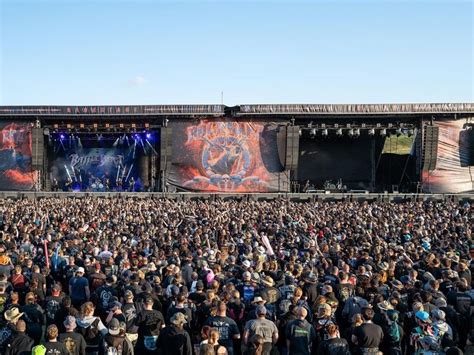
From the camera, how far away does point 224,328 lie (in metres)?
6.07

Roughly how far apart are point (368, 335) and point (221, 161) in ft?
85.2

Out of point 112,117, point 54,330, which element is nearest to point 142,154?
point 112,117

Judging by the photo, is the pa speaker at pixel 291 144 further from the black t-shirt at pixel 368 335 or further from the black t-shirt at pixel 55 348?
the black t-shirt at pixel 55 348

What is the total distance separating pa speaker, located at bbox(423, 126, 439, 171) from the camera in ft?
100

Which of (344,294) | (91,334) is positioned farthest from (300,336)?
(91,334)

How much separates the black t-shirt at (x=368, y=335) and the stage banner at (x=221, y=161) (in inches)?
1008

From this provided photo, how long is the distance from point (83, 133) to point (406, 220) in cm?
2070

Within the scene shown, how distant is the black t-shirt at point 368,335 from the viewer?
19.3 feet

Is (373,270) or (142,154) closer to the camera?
(373,270)

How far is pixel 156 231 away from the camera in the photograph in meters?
14.6

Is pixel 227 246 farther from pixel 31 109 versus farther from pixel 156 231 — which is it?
pixel 31 109

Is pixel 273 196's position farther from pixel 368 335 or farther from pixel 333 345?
pixel 333 345

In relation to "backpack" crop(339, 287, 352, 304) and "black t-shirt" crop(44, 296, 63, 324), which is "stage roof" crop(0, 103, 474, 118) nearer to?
"backpack" crop(339, 287, 352, 304)

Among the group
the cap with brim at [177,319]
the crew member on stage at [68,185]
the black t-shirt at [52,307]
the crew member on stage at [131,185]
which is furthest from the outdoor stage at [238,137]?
the cap with brim at [177,319]
